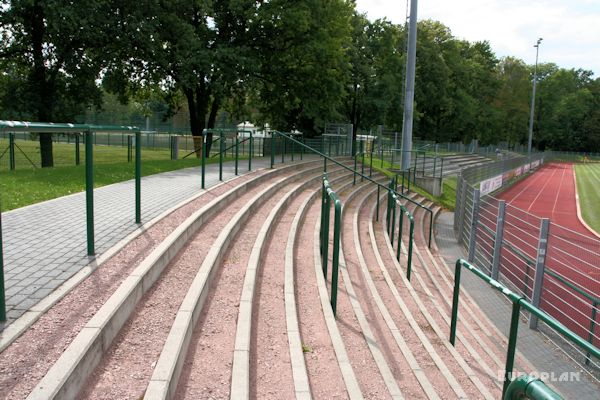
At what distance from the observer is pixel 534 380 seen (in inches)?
77.0

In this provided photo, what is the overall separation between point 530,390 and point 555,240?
14959 mm

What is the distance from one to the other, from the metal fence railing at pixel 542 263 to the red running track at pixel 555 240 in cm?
2

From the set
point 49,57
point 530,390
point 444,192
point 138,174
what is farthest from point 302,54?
point 530,390

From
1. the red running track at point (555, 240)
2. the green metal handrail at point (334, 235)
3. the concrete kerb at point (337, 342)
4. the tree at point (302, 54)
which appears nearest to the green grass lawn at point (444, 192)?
the red running track at point (555, 240)

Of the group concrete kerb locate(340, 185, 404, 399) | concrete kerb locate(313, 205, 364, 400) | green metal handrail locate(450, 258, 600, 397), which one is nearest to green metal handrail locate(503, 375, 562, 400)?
green metal handrail locate(450, 258, 600, 397)

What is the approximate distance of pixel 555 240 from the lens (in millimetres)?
15031

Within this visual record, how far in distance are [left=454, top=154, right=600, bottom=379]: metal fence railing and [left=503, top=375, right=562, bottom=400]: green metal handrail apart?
3.88 metres

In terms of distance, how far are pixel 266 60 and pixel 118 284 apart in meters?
22.2

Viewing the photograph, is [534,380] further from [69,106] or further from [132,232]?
[69,106]

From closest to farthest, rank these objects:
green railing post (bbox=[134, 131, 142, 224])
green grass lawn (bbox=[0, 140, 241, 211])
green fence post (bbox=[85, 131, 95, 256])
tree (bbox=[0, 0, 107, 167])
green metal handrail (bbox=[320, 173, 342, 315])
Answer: green fence post (bbox=[85, 131, 95, 256]) < green metal handrail (bbox=[320, 173, 342, 315]) < green railing post (bbox=[134, 131, 142, 224]) < green grass lawn (bbox=[0, 140, 241, 211]) < tree (bbox=[0, 0, 107, 167])

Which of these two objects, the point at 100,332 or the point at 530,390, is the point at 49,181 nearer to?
the point at 100,332

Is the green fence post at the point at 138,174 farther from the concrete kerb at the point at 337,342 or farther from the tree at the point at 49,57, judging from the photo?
the tree at the point at 49,57

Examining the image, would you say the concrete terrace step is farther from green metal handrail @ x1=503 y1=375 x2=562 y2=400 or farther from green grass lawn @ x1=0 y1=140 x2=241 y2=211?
green grass lawn @ x1=0 y1=140 x2=241 y2=211

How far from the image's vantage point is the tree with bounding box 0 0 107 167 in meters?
16.9
